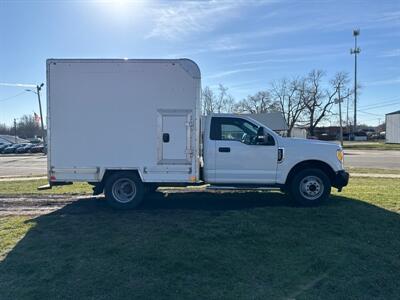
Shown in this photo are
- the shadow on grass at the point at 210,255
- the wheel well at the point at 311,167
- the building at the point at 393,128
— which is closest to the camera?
the shadow on grass at the point at 210,255

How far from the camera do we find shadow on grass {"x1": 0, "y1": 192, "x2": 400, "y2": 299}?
410 cm

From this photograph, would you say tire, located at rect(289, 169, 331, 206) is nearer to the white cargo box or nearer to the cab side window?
the cab side window

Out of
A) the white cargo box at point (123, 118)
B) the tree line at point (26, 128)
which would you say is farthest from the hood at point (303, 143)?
the tree line at point (26, 128)

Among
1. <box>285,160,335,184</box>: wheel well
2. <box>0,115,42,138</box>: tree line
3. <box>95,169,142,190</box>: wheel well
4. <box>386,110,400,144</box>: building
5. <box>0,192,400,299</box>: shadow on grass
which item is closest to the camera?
<box>0,192,400,299</box>: shadow on grass

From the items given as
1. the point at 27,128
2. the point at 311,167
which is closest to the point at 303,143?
the point at 311,167

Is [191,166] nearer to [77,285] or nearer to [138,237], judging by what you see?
[138,237]

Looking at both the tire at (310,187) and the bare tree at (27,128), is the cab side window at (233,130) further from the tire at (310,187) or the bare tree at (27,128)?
the bare tree at (27,128)

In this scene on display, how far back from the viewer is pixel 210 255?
5016 mm

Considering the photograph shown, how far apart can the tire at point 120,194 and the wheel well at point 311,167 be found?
332 cm


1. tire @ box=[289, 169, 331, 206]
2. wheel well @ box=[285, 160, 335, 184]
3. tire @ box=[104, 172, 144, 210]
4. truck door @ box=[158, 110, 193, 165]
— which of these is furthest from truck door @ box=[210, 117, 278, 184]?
tire @ box=[104, 172, 144, 210]

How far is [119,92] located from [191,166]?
7.24 feet

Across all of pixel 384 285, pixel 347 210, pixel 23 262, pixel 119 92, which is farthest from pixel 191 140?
pixel 384 285

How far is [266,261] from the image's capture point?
15.8ft

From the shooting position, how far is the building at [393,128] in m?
66.9
